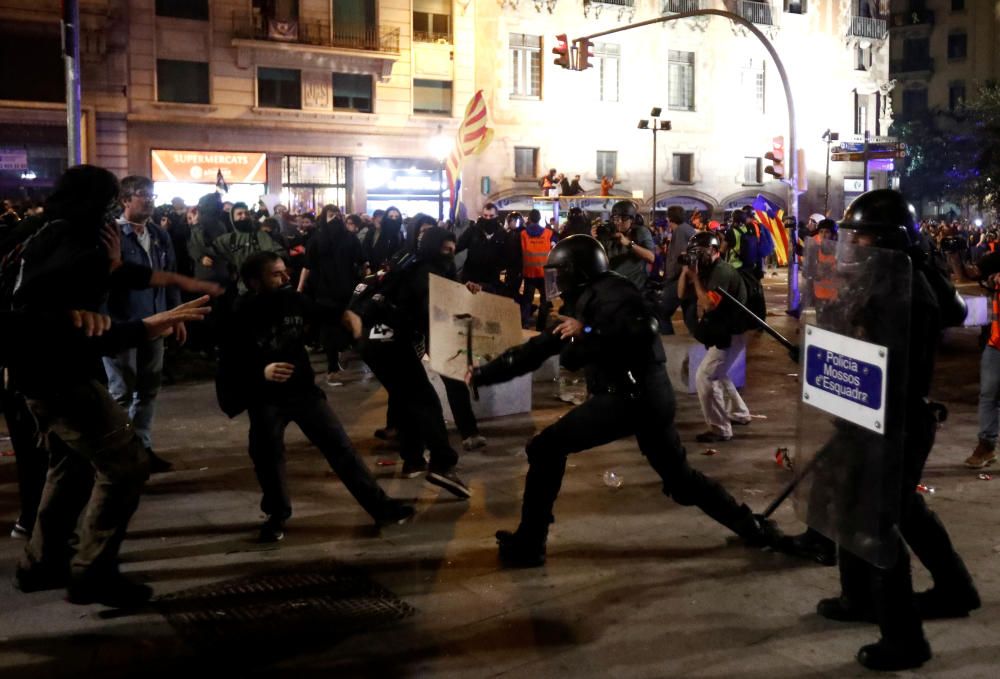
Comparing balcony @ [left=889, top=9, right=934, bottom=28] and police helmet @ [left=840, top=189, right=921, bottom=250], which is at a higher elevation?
balcony @ [left=889, top=9, right=934, bottom=28]

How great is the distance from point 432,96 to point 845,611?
99.8 feet

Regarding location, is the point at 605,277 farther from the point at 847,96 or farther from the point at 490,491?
the point at 847,96

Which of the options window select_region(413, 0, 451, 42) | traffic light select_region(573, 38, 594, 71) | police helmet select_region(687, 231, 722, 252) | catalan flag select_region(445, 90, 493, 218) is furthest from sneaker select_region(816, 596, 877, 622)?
window select_region(413, 0, 451, 42)

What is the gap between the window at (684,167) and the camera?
3841 cm

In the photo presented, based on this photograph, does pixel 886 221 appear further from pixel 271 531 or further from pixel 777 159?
pixel 777 159

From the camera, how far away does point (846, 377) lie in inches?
157

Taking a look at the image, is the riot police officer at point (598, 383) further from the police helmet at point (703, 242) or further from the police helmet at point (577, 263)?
the police helmet at point (703, 242)

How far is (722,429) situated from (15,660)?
5.66 meters

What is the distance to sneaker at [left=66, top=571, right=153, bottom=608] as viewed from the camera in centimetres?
484

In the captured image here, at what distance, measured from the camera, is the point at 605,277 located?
538 centimetres

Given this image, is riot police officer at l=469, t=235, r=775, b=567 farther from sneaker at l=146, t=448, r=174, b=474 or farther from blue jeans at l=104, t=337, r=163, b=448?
sneaker at l=146, t=448, r=174, b=474

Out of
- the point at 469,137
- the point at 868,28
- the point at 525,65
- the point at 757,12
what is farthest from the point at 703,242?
the point at 868,28

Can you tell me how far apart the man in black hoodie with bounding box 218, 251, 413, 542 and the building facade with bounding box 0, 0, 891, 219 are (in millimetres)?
24716

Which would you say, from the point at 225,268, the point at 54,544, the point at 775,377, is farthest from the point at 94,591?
the point at 775,377
